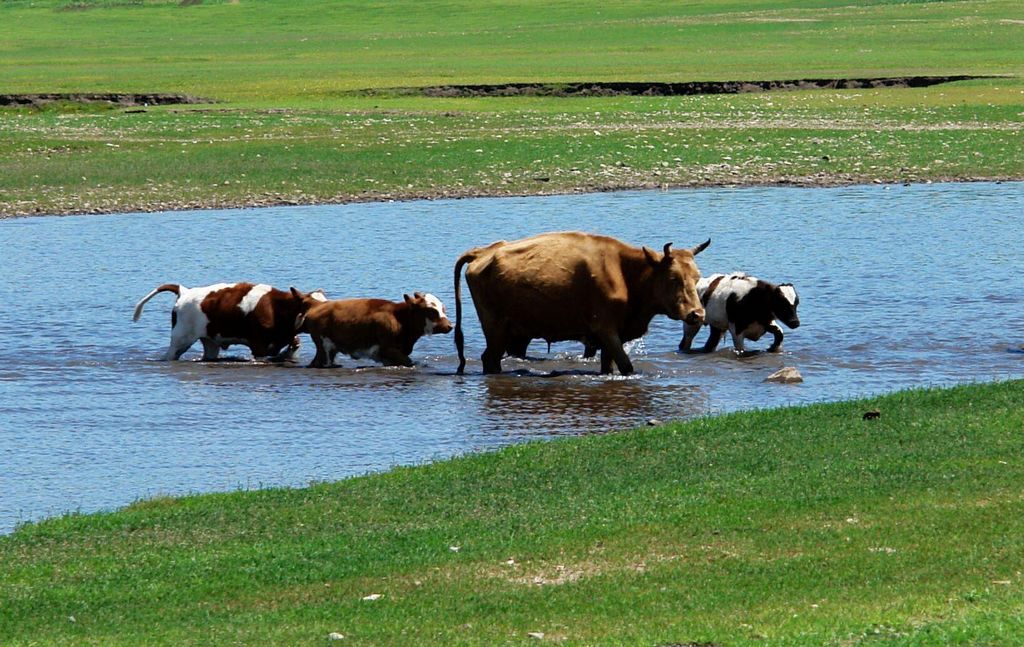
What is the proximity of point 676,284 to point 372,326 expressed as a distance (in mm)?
3624

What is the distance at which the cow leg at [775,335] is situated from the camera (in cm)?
1999

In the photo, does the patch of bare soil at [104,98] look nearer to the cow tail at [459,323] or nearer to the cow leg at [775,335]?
the cow tail at [459,323]

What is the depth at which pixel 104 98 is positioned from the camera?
194ft

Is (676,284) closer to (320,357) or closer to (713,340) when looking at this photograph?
(713,340)

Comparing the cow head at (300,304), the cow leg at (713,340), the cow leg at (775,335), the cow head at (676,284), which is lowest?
the cow leg at (713,340)

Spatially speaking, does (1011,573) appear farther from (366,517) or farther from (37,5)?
(37,5)

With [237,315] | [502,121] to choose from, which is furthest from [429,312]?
[502,121]

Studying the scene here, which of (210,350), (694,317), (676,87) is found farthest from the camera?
(676,87)

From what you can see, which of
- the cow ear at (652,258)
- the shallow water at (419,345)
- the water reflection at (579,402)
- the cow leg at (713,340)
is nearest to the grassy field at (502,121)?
the shallow water at (419,345)

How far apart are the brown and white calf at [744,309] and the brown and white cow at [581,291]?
1.16 m

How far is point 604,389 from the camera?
59.2 feet

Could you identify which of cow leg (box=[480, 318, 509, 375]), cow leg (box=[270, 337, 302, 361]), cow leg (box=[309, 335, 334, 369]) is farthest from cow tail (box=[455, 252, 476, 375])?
cow leg (box=[270, 337, 302, 361])

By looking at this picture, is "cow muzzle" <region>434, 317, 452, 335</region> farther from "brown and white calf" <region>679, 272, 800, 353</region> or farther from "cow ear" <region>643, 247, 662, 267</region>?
"brown and white calf" <region>679, 272, 800, 353</region>

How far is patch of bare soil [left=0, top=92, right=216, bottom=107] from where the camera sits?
58.0 metres
